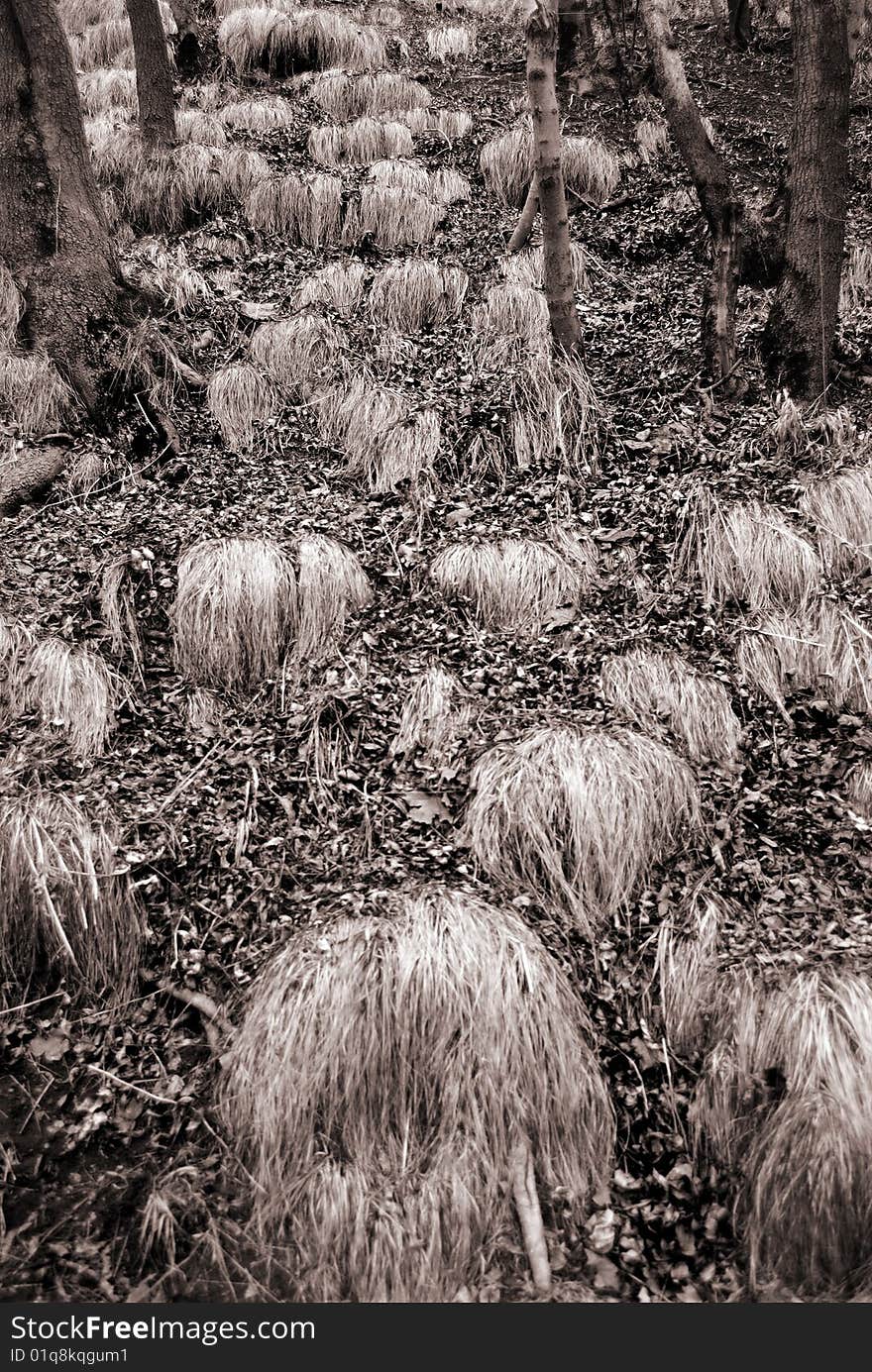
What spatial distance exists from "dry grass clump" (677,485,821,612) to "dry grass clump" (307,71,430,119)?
7.53m

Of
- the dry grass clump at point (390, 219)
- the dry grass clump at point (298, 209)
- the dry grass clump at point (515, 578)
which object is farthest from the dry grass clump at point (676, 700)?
the dry grass clump at point (298, 209)

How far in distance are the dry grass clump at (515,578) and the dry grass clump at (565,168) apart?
5095 millimetres

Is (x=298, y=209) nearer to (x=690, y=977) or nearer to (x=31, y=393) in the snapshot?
(x=31, y=393)

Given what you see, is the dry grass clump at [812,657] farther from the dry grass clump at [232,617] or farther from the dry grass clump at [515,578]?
the dry grass clump at [232,617]

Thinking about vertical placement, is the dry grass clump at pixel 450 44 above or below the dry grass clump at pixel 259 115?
above

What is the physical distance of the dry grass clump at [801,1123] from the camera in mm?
2807

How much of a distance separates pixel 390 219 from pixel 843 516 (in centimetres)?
493

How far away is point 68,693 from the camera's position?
4.29m

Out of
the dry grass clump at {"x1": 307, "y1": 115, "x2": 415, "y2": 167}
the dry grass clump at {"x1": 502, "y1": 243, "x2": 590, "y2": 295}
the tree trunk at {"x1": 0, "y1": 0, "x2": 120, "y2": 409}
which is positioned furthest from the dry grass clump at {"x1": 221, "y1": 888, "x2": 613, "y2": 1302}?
the dry grass clump at {"x1": 307, "y1": 115, "x2": 415, "y2": 167}

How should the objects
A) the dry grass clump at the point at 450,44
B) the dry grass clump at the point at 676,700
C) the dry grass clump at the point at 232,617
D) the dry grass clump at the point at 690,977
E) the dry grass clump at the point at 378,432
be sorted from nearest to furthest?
1. the dry grass clump at the point at 690,977
2. the dry grass clump at the point at 676,700
3. the dry grass clump at the point at 232,617
4. the dry grass clump at the point at 378,432
5. the dry grass clump at the point at 450,44

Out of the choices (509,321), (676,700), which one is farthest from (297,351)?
(676,700)

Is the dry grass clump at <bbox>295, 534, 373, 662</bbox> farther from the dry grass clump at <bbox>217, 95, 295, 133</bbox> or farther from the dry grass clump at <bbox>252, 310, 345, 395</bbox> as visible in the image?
the dry grass clump at <bbox>217, 95, 295, 133</bbox>

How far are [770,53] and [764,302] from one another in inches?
248

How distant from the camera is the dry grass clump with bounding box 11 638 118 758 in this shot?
4.21m
